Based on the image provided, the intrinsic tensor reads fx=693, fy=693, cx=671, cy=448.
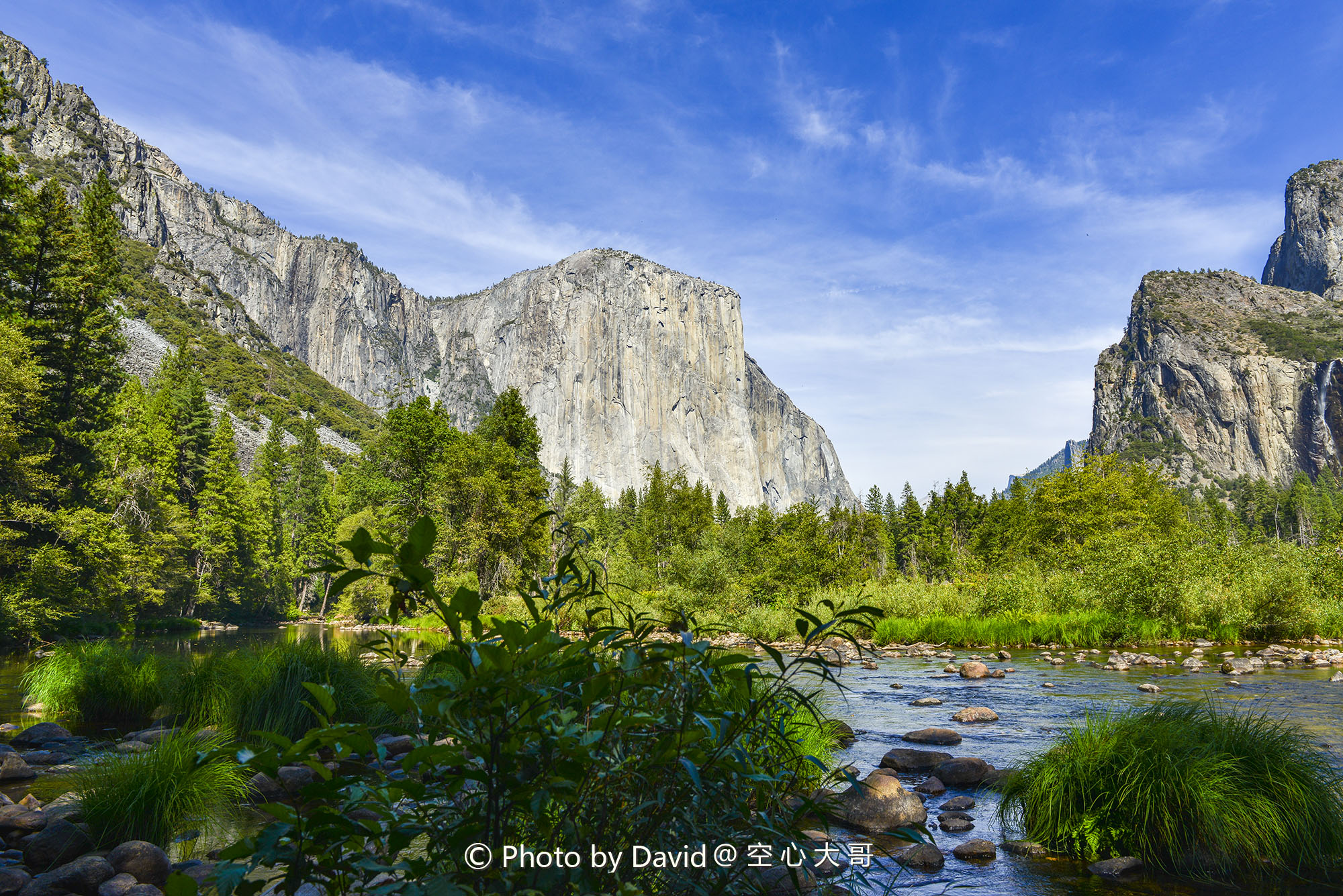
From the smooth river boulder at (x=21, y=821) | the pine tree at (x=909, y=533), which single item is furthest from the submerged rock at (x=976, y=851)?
the pine tree at (x=909, y=533)

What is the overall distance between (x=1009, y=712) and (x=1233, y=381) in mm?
204415

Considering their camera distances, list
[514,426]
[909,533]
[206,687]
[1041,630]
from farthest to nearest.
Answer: [909,533], [514,426], [1041,630], [206,687]

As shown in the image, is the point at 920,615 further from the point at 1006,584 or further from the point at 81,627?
the point at 81,627

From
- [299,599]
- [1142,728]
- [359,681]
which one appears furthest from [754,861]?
[299,599]

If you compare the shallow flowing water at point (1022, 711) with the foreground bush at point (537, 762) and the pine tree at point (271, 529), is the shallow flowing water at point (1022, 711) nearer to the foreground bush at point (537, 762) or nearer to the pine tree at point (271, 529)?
the foreground bush at point (537, 762)

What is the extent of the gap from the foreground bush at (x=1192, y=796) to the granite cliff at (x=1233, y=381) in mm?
192000

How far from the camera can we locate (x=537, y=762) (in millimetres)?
1729

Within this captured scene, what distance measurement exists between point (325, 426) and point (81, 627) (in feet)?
308

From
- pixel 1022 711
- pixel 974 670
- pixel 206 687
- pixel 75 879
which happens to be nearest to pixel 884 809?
pixel 75 879

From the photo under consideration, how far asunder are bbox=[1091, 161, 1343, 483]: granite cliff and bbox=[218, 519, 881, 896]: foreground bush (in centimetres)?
19814

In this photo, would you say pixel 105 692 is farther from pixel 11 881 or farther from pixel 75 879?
pixel 75 879

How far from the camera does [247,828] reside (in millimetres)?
6750

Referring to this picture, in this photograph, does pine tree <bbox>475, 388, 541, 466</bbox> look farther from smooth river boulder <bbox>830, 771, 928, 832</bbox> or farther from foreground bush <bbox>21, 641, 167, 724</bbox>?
smooth river boulder <bbox>830, 771, 928, 832</bbox>

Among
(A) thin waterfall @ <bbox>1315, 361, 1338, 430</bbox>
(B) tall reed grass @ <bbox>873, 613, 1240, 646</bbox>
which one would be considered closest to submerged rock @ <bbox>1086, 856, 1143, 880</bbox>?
(B) tall reed grass @ <bbox>873, 613, 1240, 646</bbox>
